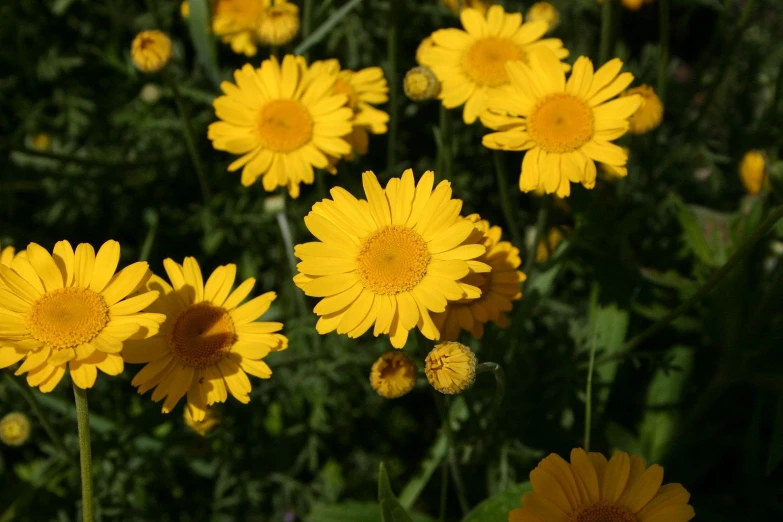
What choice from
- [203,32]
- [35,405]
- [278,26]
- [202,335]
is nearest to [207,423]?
[202,335]

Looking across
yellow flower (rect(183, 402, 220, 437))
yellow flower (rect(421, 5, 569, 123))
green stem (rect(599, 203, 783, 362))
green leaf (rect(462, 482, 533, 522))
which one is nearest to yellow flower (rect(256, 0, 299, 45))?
yellow flower (rect(421, 5, 569, 123))

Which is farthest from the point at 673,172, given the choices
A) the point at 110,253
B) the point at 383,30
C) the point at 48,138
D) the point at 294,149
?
the point at 48,138

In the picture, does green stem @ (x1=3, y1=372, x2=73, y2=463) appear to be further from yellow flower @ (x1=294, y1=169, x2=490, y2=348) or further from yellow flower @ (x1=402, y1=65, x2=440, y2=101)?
yellow flower @ (x1=402, y1=65, x2=440, y2=101)

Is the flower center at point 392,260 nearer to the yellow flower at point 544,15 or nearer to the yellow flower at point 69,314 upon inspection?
the yellow flower at point 69,314

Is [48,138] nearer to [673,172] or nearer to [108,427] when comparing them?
[108,427]

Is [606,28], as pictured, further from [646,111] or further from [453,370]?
[453,370]
